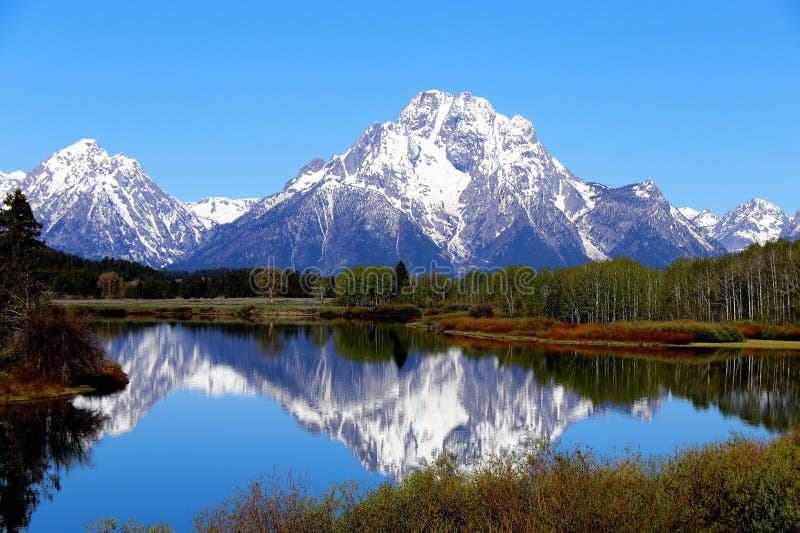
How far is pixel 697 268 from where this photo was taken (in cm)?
13225

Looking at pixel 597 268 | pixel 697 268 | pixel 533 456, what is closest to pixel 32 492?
pixel 533 456

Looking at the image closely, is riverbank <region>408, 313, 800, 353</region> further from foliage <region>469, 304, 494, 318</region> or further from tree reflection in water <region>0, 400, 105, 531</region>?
tree reflection in water <region>0, 400, 105, 531</region>

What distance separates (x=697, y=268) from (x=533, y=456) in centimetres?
12208

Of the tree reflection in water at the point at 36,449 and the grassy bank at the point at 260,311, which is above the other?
the grassy bank at the point at 260,311

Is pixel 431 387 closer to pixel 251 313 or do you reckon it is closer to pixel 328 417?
pixel 328 417

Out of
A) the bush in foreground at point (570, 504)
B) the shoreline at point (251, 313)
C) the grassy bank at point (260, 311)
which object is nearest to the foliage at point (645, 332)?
the shoreline at point (251, 313)

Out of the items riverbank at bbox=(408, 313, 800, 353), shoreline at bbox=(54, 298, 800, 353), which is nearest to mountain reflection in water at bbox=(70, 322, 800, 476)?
riverbank at bbox=(408, 313, 800, 353)

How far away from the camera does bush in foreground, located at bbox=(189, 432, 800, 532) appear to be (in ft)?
57.0

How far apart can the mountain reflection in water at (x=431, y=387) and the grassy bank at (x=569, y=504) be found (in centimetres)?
960

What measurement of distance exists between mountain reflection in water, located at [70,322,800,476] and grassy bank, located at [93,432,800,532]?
960 cm

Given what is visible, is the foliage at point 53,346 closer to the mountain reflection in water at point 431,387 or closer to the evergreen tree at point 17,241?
the mountain reflection in water at point 431,387

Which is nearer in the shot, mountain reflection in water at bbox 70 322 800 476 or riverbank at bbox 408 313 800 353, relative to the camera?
mountain reflection in water at bbox 70 322 800 476

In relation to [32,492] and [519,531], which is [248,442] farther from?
[519,531]

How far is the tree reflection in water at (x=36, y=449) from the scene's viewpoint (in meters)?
25.9
